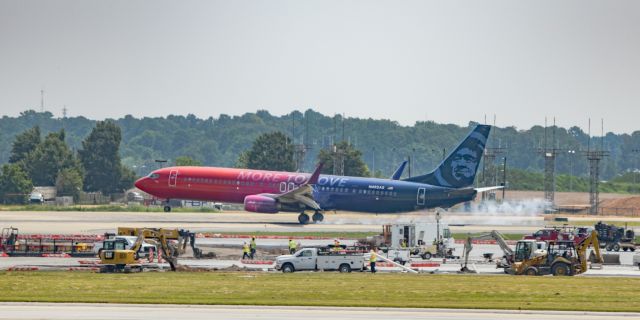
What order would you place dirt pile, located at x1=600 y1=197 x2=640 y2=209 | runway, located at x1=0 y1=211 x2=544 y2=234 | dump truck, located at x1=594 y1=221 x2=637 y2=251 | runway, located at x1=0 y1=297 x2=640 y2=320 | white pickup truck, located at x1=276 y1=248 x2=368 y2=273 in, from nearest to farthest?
runway, located at x1=0 y1=297 x2=640 y2=320 < white pickup truck, located at x1=276 y1=248 x2=368 y2=273 < dump truck, located at x1=594 y1=221 x2=637 y2=251 < runway, located at x1=0 y1=211 x2=544 y2=234 < dirt pile, located at x1=600 y1=197 x2=640 y2=209

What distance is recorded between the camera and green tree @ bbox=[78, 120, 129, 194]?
18538cm

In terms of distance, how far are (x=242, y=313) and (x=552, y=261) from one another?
27.2 m

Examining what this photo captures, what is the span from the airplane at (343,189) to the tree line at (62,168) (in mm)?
56280

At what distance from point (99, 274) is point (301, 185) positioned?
49.1 metres

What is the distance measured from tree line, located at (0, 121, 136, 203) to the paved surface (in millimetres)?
118629

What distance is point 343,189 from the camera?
11044 centimetres

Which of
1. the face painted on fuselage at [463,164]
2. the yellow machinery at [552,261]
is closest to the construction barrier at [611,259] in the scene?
the yellow machinery at [552,261]

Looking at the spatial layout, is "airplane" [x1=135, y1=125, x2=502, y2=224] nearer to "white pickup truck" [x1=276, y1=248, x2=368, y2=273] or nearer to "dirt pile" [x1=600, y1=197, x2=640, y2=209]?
"white pickup truck" [x1=276, y1=248, x2=368, y2=273]

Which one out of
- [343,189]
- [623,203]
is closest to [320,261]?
[343,189]

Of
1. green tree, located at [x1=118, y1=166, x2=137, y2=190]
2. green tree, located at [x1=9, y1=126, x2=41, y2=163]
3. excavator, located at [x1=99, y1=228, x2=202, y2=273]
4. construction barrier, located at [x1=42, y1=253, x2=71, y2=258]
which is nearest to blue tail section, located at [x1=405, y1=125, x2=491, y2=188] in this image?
excavator, located at [x1=99, y1=228, x2=202, y2=273]

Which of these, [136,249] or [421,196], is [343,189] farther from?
[136,249]

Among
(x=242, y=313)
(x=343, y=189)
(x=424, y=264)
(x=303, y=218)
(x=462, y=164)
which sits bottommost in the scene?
(x=242, y=313)

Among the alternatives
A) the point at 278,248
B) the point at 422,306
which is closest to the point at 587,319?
the point at 422,306

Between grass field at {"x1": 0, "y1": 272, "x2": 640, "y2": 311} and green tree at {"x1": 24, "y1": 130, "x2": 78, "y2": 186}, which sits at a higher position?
green tree at {"x1": 24, "y1": 130, "x2": 78, "y2": 186}
